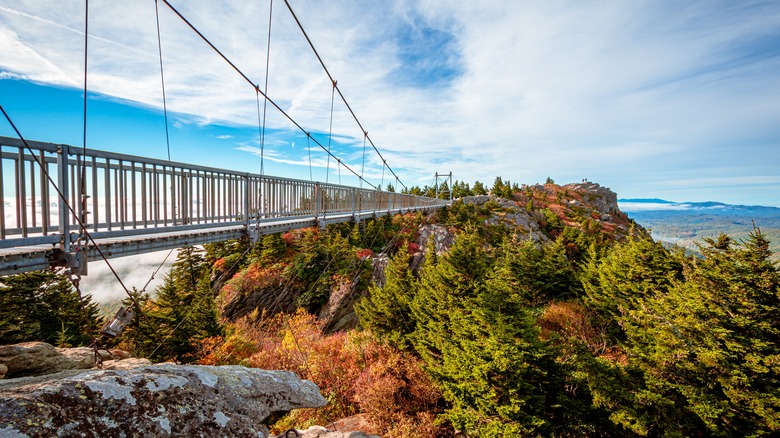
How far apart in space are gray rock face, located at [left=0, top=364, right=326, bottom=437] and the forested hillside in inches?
320

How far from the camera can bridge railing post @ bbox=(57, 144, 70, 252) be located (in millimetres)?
3477

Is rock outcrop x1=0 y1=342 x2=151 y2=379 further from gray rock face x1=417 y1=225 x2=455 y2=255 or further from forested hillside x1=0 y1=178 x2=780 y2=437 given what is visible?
gray rock face x1=417 y1=225 x2=455 y2=255

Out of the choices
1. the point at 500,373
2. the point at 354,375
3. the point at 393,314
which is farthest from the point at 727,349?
the point at 354,375

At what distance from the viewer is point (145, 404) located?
9.04 ft

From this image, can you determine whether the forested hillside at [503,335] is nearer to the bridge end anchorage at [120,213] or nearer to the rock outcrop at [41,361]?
the rock outcrop at [41,361]

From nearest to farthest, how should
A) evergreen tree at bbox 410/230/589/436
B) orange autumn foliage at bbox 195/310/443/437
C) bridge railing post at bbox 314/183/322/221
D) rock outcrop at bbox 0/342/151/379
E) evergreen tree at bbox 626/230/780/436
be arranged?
rock outcrop at bbox 0/342/151/379 < evergreen tree at bbox 626/230/780/436 < bridge railing post at bbox 314/183/322/221 < evergreen tree at bbox 410/230/589/436 < orange autumn foliage at bbox 195/310/443/437

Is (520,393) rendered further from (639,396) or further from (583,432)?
(639,396)

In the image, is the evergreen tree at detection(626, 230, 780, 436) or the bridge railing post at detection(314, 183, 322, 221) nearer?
the evergreen tree at detection(626, 230, 780, 436)

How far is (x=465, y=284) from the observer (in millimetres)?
13797

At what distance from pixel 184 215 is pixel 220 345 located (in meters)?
14.1

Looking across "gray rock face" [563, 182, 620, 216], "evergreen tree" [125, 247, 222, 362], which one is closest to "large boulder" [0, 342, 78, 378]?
"evergreen tree" [125, 247, 222, 362]

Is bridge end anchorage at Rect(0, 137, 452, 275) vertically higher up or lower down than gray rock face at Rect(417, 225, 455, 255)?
higher up

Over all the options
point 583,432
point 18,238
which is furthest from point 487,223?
point 18,238

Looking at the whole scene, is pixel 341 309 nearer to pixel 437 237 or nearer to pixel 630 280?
pixel 437 237
